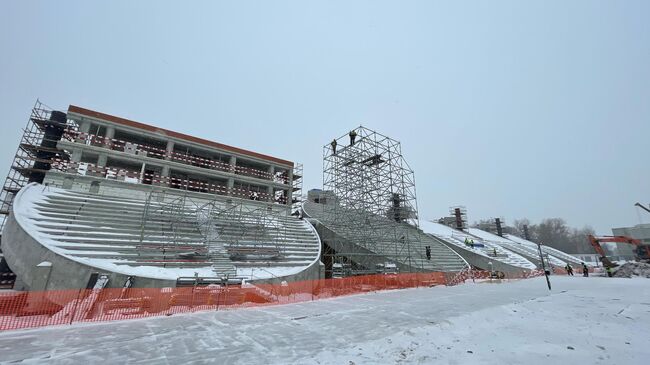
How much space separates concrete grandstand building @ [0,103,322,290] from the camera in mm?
12109

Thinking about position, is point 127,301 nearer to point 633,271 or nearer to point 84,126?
point 84,126

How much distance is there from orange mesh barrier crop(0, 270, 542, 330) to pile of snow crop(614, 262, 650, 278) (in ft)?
97.3

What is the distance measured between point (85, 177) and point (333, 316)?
2028cm

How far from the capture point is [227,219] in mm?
21266

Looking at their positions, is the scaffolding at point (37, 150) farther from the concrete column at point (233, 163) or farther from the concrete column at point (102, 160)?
the concrete column at point (233, 163)

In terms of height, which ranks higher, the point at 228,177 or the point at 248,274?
the point at 228,177

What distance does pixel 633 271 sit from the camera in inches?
1005

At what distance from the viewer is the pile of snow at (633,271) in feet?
81.9

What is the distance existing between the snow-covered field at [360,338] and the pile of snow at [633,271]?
2336 cm

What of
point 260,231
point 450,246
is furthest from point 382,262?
point 450,246

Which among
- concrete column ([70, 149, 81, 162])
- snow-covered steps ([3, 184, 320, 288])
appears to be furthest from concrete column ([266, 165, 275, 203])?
concrete column ([70, 149, 81, 162])

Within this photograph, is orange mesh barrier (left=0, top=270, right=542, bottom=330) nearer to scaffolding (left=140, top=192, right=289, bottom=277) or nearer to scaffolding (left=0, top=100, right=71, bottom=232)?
scaffolding (left=140, top=192, right=289, bottom=277)

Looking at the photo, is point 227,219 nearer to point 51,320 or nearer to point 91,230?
point 91,230

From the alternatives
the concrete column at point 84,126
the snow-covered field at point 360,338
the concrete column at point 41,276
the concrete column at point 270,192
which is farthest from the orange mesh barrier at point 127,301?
the concrete column at point 270,192
